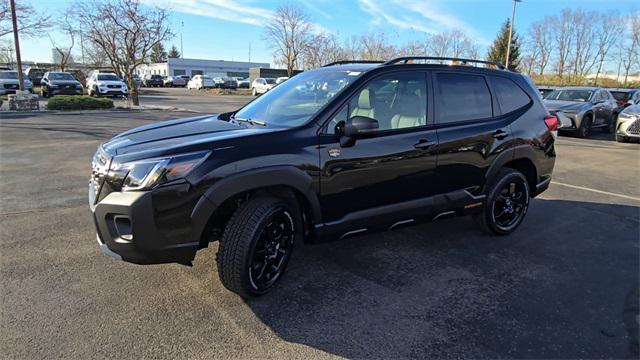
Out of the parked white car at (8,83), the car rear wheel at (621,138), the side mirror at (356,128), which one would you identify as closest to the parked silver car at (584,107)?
the car rear wheel at (621,138)

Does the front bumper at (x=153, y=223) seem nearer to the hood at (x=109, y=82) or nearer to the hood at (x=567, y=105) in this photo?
the hood at (x=567, y=105)

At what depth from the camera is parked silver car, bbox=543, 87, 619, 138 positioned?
14898 millimetres

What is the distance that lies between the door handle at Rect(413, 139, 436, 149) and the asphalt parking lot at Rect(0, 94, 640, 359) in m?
1.09

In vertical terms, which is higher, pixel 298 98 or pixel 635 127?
pixel 298 98

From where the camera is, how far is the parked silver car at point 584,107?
1490 cm

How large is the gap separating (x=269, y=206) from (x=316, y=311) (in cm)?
85

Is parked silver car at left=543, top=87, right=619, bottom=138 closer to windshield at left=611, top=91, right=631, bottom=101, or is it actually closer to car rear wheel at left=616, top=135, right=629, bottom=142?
car rear wheel at left=616, top=135, right=629, bottom=142

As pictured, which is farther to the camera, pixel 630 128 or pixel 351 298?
pixel 630 128

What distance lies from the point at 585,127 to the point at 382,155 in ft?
46.5

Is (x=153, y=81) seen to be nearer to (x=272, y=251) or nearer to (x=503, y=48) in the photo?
(x=503, y=48)

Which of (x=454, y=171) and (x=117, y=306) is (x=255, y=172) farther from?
(x=454, y=171)

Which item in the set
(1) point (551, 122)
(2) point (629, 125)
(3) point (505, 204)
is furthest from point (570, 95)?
(3) point (505, 204)

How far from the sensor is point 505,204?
196 inches

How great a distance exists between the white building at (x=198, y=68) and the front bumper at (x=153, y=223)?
275ft
